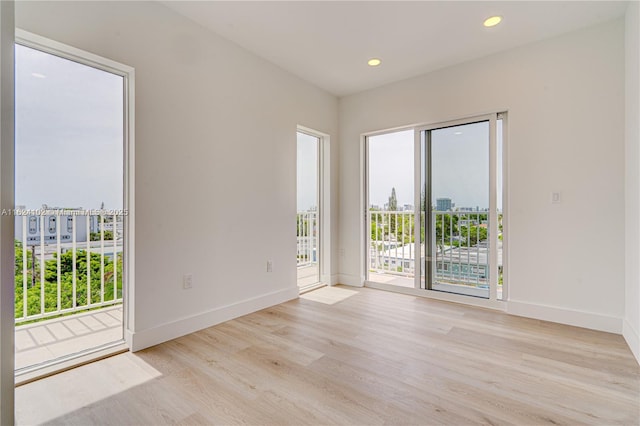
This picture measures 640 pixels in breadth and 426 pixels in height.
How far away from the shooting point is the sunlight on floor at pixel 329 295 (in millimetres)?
3412

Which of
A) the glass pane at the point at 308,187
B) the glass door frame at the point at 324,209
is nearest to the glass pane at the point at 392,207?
the glass door frame at the point at 324,209

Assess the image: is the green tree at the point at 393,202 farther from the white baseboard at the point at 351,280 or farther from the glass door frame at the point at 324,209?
the white baseboard at the point at 351,280

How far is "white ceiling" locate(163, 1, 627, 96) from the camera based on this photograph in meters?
2.33

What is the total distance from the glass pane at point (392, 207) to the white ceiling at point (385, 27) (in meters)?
1.02

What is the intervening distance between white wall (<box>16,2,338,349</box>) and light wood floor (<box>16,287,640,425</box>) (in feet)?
1.28

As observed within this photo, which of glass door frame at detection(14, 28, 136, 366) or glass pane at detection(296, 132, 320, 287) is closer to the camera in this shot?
glass door frame at detection(14, 28, 136, 366)

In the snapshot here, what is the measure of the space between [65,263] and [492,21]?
13.6 feet

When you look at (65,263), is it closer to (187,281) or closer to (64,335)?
(64,335)

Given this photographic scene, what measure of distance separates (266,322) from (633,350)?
107 inches

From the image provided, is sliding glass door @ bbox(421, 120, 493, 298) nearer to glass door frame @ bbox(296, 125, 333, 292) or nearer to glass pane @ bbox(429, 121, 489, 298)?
glass pane @ bbox(429, 121, 489, 298)

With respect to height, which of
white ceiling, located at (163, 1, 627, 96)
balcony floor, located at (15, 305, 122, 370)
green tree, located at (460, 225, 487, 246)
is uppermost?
white ceiling, located at (163, 1, 627, 96)

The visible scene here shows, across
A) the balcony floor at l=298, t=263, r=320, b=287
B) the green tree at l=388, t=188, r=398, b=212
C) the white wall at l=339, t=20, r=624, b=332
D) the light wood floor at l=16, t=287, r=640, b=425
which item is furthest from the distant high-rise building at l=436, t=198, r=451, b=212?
the balcony floor at l=298, t=263, r=320, b=287

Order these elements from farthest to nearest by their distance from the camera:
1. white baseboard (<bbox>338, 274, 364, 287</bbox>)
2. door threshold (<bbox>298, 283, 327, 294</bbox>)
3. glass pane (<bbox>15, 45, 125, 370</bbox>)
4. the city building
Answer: white baseboard (<bbox>338, 274, 364, 287</bbox>), door threshold (<bbox>298, 283, 327, 294</bbox>), glass pane (<bbox>15, 45, 125, 370</bbox>), the city building

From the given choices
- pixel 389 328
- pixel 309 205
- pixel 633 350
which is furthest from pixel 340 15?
pixel 633 350
